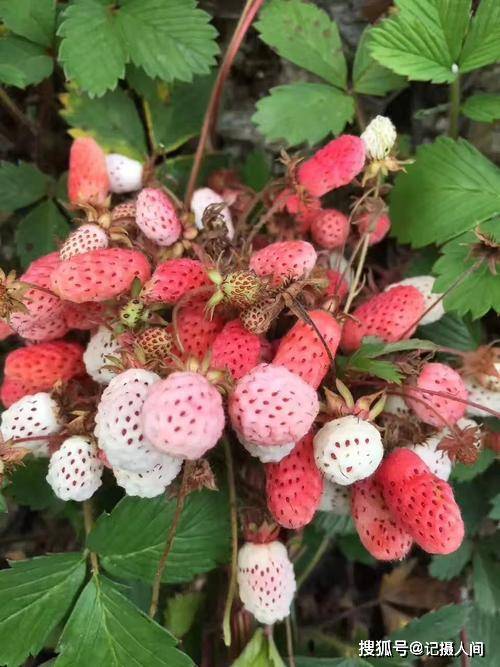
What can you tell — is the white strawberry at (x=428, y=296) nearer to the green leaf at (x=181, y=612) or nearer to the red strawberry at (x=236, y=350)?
the red strawberry at (x=236, y=350)

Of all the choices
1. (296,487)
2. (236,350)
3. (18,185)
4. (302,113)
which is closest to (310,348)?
(236,350)

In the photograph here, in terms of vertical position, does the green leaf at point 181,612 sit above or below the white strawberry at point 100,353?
below

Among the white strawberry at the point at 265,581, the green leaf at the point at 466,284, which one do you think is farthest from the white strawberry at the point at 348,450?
the green leaf at the point at 466,284

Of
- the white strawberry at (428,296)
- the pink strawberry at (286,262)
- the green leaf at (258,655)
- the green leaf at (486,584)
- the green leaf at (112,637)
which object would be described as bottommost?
the green leaf at (486,584)

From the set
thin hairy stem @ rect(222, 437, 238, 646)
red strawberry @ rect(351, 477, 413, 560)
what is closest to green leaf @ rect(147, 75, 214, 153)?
thin hairy stem @ rect(222, 437, 238, 646)

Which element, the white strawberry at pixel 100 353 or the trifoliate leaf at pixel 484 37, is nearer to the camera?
the white strawberry at pixel 100 353
